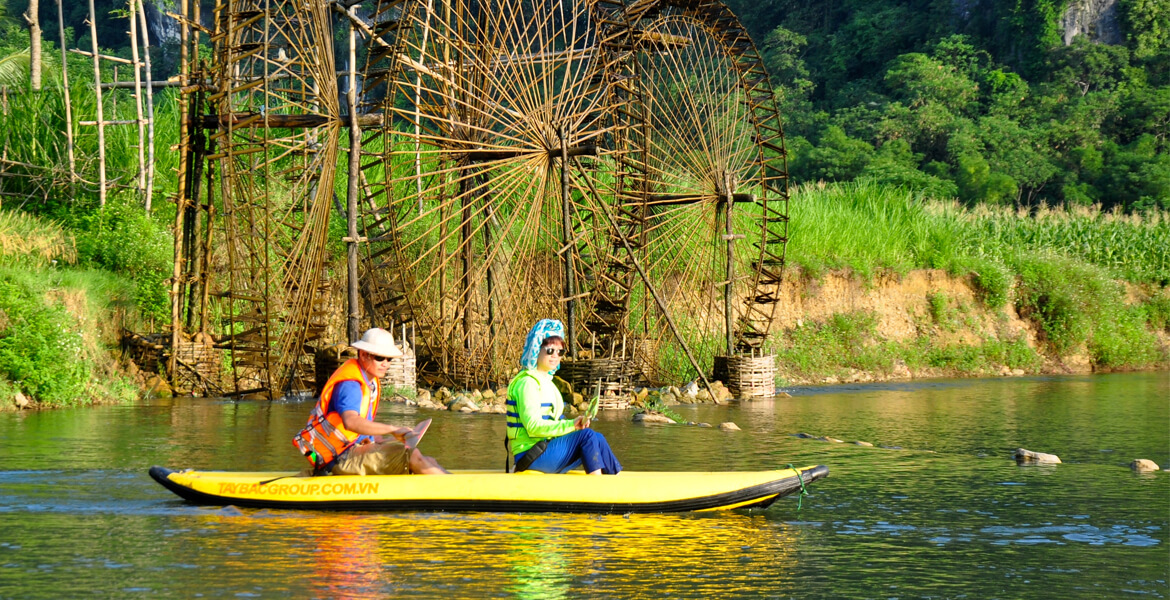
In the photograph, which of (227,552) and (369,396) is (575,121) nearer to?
(369,396)

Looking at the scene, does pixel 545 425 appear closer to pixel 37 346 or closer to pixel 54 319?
pixel 37 346

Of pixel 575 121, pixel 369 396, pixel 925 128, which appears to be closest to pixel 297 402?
pixel 575 121

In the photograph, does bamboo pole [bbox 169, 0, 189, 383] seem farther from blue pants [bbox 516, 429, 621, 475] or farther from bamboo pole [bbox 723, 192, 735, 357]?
blue pants [bbox 516, 429, 621, 475]

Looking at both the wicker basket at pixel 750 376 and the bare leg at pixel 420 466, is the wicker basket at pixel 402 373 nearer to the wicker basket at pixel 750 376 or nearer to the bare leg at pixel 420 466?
the wicker basket at pixel 750 376

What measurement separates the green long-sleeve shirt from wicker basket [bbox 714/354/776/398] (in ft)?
32.9

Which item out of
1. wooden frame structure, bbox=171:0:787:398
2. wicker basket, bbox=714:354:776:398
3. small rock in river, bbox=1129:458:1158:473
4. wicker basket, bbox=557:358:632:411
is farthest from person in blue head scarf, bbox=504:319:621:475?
wicker basket, bbox=714:354:776:398

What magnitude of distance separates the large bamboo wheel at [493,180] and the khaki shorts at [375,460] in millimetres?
7162

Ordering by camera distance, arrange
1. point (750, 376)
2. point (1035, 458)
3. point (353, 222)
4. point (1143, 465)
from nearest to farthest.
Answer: point (1143, 465), point (1035, 458), point (353, 222), point (750, 376)

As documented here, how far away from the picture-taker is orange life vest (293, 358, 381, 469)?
8.84 meters

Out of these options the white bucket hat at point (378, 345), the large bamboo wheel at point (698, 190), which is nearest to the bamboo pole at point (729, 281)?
the large bamboo wheel at point (698, 190)

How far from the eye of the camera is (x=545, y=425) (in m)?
8.95

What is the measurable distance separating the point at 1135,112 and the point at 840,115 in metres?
7.74

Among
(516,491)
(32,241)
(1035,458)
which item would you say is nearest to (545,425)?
(516,491)

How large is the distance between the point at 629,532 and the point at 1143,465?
231 inches
